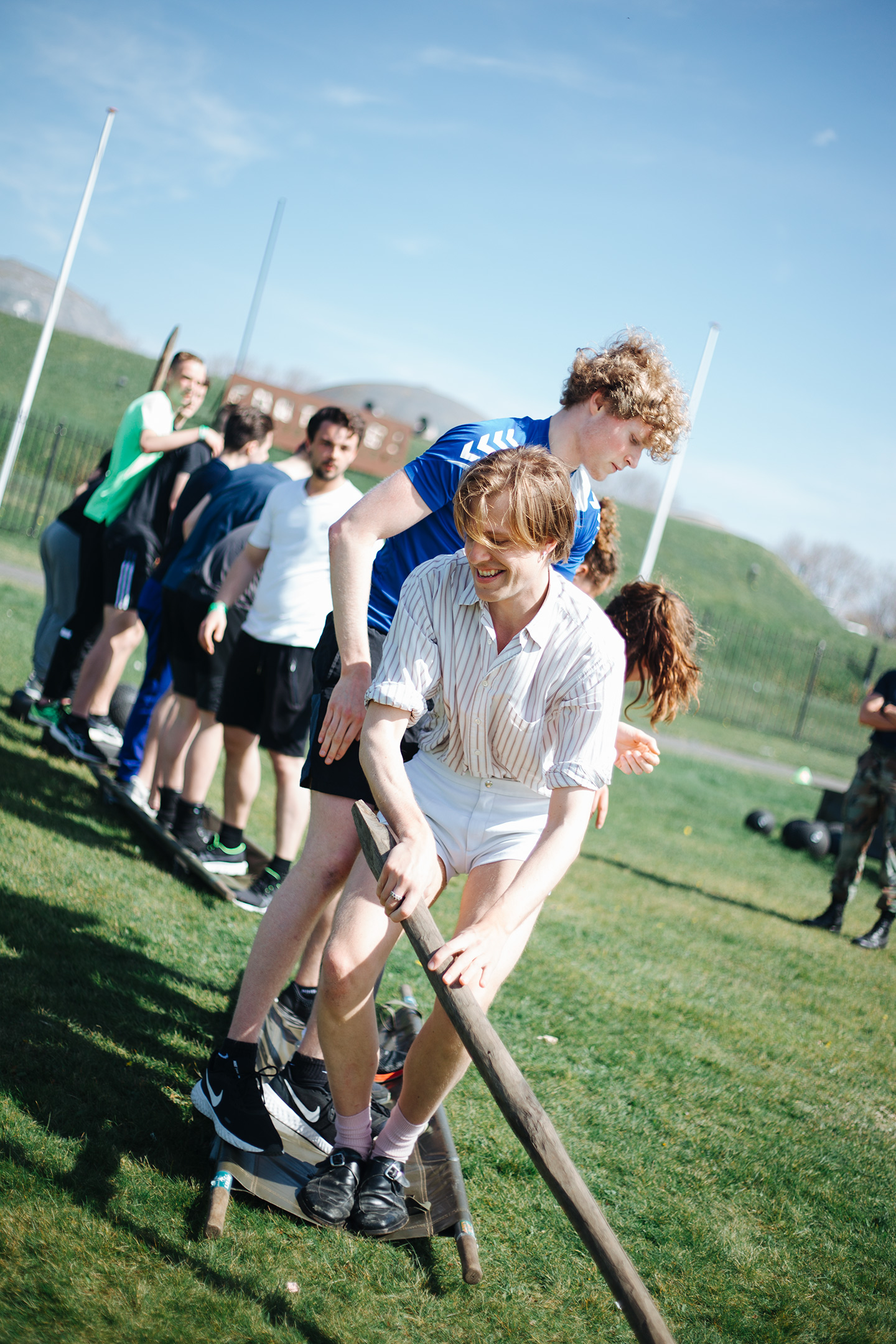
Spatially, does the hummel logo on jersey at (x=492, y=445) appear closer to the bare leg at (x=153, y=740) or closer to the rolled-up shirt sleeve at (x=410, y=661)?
the rolled-up shirt sleeve at (x=410, y=661)

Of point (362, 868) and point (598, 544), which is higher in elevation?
point (598, 544)

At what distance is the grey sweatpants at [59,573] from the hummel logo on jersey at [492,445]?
5.09 m

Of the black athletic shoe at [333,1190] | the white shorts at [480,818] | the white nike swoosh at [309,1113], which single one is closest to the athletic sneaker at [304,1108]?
the white nike swoosh at [309,1113]

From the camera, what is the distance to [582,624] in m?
2.62

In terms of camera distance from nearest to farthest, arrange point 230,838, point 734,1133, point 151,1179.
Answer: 1. point 151,1179
2. point 734,1133
3. point 230,838

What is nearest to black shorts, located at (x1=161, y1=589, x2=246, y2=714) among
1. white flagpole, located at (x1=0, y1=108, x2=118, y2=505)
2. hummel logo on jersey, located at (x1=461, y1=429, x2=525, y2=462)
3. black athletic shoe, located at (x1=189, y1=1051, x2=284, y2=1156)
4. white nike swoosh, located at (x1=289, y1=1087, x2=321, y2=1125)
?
white nike swoosh, located at (x1=289, y1=1087, x2=321, y2=1125)

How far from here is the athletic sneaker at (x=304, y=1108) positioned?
3016mm

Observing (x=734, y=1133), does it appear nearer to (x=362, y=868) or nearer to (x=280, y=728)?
(x=362, y=868)

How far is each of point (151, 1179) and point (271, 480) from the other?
12.6ft

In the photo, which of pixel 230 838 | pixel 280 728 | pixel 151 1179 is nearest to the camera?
pixel 151 1179

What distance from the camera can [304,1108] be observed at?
3113mm

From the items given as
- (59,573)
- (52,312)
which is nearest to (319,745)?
(59,573)

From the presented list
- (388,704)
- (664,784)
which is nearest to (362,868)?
(388,704)

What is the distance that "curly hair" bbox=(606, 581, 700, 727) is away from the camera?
365cm
